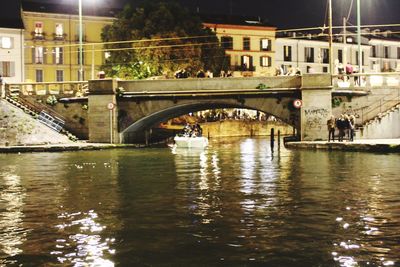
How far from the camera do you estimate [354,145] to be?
38438 mm

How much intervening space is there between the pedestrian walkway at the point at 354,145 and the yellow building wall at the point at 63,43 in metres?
43.5

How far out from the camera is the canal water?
12352mm

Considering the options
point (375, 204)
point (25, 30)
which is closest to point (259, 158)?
point (375, 204)

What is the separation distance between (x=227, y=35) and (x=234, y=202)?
71.8m

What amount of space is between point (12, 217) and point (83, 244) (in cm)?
403

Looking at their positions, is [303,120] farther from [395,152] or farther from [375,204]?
[375,204]

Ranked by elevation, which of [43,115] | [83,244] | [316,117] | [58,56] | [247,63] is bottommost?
[83,244]

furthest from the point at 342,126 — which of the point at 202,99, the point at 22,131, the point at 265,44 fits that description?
the point at 265,44

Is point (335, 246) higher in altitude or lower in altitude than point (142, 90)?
lower

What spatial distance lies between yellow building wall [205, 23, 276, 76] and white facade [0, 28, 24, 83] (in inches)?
1048

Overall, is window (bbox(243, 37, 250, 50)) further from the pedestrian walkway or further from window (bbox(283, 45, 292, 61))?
the pedestrian walkway

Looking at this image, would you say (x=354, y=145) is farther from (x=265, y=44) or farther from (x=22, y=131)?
(x=265, y=44)

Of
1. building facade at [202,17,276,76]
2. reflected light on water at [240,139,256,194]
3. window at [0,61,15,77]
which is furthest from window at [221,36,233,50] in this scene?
reflected light on water at [240,139,256,194]

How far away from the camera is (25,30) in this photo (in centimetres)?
7994
